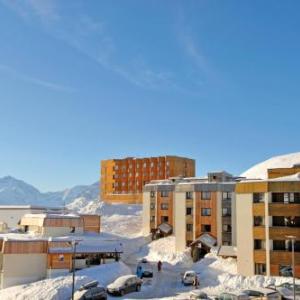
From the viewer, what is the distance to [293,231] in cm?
5438

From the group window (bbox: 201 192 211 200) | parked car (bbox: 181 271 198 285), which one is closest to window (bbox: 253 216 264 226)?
parked car (bbox: 181 271 198 285)

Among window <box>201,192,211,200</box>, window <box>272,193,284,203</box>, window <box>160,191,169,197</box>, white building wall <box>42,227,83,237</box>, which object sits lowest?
white building wall <box>42,227,83,237</box>

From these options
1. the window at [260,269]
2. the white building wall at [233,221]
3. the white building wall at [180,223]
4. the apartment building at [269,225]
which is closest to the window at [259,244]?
the apartment building at [269,225]

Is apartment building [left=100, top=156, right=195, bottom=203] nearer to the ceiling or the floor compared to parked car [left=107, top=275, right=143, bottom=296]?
nearer to the ceiling

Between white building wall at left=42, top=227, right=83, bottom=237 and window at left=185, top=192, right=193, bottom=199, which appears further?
window at left=185, top=192, right=193, bottom=199

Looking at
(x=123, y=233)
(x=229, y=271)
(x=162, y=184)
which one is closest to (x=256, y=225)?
(x=229, y=271)

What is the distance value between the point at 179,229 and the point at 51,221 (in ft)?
78.7

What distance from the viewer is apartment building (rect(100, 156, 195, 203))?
14712cm

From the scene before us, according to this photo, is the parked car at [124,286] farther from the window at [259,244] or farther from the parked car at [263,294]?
the window at [259,244]

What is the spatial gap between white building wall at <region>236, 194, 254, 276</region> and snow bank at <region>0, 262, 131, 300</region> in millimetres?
15725

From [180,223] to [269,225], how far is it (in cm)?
2816

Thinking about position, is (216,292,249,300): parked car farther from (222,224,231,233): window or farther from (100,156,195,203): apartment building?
(100,156,195,203): apartment building

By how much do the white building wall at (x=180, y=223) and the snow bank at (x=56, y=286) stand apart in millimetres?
23719

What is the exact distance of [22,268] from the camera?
5741 centimetres
